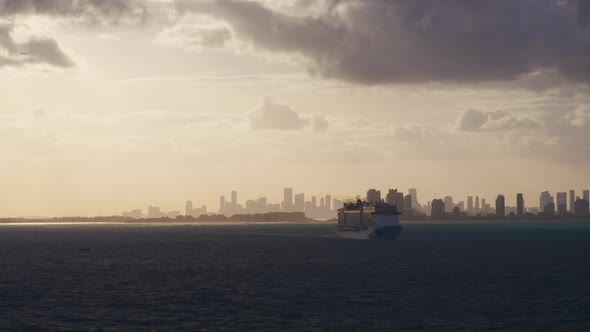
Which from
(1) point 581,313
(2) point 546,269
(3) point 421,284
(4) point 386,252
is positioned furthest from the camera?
(4) point 386,252

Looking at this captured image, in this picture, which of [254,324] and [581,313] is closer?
[254,324]

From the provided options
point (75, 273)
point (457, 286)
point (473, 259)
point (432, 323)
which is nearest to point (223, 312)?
point (432, 323)

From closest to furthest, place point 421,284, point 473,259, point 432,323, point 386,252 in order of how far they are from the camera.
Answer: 1. point 432,323
2. point 421,284
3. point 473,259
4. point 386,252

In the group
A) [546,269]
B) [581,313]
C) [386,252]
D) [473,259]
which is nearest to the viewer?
[581,313]

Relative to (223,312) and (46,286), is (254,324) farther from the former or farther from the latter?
(46,286)

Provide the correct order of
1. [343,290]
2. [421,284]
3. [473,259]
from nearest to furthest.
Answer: [343,290] < [421,284] < [473,259]

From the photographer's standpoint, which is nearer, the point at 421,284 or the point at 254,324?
the point at 254,324

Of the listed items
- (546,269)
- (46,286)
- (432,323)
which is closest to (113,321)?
(432,323)

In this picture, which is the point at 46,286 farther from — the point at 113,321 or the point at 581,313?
the point at 581,313
